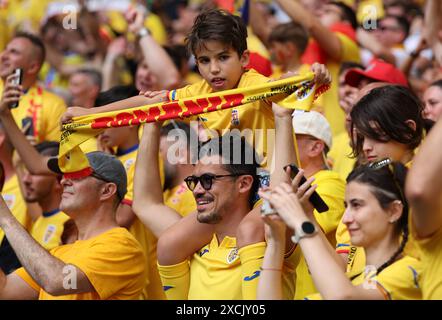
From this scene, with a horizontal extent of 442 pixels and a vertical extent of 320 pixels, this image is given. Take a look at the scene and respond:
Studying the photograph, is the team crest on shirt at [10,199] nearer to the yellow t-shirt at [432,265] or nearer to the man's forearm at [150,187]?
the man's forearm at [150,187]

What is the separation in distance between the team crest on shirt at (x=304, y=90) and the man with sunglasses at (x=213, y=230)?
492mm

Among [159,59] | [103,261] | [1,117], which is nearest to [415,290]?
[103,261]

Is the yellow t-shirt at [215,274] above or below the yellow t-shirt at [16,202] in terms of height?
below

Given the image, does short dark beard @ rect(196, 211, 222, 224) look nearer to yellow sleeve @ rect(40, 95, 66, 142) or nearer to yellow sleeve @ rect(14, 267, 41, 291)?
yellow sleeve @ rect(14, 267, 41, 291)

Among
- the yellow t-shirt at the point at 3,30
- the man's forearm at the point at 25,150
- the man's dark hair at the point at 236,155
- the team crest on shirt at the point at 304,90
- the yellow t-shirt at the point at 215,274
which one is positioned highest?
the yellow t-shirt at the point at 3,30

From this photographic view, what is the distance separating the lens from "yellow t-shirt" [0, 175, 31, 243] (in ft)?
26.1

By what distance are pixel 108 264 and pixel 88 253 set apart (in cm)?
13

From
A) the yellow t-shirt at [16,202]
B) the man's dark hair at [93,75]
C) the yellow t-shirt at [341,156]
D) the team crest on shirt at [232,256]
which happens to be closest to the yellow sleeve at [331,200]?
the team crest on shirt at [232,256]

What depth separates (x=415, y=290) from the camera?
4266 millimetres

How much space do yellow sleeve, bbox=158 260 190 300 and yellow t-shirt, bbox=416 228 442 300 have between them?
1.70 meters

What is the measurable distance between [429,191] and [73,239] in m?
3.27

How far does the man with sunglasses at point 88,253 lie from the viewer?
5.39m

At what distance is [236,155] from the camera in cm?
538

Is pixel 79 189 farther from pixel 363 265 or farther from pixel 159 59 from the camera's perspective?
pixel 159 59
